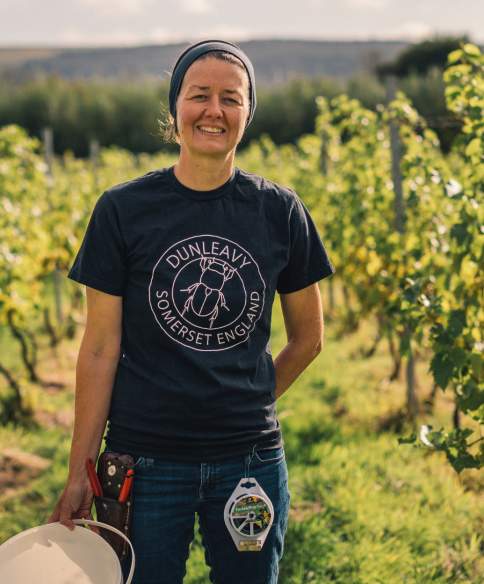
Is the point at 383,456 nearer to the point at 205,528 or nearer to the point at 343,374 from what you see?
the point at 343,374

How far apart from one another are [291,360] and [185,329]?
1.27ft

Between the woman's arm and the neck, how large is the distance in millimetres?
298

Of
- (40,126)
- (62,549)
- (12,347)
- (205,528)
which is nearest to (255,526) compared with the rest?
(205,528)

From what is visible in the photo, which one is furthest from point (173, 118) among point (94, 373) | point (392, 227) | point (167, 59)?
point (167, 59)

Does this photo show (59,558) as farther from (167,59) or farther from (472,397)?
(167,59)

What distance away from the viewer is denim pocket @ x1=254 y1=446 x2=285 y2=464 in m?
1.74

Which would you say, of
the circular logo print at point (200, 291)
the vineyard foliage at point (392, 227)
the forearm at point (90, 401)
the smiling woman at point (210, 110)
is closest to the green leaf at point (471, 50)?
the vineyard foliage at point (392, 227)

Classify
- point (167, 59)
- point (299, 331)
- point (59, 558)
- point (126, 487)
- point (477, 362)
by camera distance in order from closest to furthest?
point (59, 558), point (126, 487), point (299, 331), point (477, 362), point (167, 59)

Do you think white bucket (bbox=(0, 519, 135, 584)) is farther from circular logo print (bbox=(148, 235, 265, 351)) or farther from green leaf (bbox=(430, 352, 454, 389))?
green leaf (bbox=(430, 352, 454, 389))

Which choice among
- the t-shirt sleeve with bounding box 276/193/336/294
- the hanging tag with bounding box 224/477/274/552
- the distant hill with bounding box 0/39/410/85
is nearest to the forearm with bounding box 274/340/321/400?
the t-shirt sleeve with bounding box 276/193/336/294

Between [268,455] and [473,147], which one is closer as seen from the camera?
[268,455]

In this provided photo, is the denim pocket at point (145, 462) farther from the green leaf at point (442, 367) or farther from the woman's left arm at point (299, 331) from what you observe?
the green leaf at point (442, 367)

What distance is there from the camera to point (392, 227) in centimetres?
512

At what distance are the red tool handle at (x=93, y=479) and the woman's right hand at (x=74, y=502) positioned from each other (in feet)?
0.11
